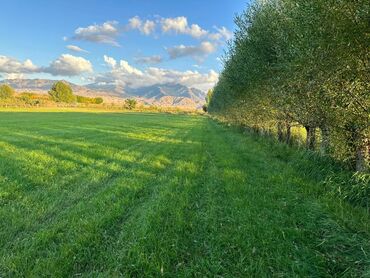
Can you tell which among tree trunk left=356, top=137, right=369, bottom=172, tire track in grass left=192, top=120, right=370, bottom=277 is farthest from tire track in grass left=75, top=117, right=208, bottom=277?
tree trunk left=356, top=137, right=369, bottom=172

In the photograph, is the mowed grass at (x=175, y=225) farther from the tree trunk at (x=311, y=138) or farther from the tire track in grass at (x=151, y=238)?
the tree trunk at (x=311, y=138)

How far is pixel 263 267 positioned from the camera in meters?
5.43

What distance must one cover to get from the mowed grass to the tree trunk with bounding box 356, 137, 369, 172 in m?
1.51

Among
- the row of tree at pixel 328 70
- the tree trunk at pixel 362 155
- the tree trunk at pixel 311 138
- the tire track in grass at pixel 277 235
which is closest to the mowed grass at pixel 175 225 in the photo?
the tire track in grass at pixel 277 235

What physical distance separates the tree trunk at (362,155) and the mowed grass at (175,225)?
1.51 metres

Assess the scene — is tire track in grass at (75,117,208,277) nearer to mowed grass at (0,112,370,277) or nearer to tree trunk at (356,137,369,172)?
mowed grass at (0,112,370,277)

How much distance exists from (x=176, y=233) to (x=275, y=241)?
211 cm

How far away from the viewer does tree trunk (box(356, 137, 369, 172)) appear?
33.2 feet

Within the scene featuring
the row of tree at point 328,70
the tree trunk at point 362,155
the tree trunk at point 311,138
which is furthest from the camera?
the tree trunk at point 311,138

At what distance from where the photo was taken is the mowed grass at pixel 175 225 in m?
5.41

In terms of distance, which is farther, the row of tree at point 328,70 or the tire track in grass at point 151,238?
the row of tree at point 328,70

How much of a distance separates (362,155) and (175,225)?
714 centimetres

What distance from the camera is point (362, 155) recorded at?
1029 centimetres

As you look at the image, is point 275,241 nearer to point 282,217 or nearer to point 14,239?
point 282,217
